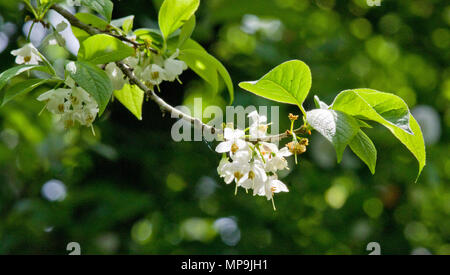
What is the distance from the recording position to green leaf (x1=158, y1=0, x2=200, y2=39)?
0.94 metres

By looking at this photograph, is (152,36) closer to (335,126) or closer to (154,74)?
(154,74)

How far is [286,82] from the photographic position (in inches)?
29.7

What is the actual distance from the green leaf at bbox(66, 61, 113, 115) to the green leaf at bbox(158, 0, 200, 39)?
0.24 m

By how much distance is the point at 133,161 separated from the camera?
7.09ft

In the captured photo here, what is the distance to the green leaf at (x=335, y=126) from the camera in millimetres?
633

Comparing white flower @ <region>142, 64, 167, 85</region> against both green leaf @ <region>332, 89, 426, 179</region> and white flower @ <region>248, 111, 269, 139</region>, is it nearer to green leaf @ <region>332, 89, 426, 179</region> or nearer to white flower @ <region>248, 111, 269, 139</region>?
white flower @ <region>248, 111, 269, 139</region>

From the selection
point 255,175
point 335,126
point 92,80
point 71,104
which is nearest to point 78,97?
point 71,104

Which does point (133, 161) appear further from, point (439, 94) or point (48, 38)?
point (439, 94)

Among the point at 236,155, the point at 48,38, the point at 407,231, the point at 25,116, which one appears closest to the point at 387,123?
the point at 236,155

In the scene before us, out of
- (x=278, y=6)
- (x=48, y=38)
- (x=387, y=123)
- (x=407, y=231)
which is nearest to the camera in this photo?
(x=387, y=123)

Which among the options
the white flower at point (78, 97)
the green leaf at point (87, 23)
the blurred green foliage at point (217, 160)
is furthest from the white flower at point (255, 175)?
the blurred green foliage at point (217, 160)

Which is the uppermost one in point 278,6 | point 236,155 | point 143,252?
point 236,155

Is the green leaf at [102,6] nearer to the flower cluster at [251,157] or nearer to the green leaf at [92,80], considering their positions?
the green leaf at [92,80]

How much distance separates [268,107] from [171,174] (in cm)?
73
